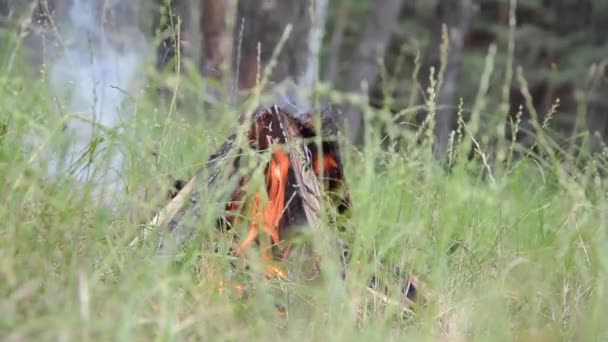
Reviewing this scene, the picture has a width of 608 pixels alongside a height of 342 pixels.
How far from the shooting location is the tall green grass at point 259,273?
2.16 meters

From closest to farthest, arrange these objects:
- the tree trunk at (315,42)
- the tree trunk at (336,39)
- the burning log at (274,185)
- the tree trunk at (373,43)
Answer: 1. the burning log at (274,185)
2. the tree trunk at (315,42)
3. the tree trunk at (373,43)
4. the tree trunk at (336,39)

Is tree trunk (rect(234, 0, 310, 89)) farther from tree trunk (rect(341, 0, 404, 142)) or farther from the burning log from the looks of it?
tree trunk (rect(341, 0, 404, 142))

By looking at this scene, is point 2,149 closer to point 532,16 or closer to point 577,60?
point 577,60

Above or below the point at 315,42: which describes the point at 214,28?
below

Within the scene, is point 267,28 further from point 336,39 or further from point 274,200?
point 336,39

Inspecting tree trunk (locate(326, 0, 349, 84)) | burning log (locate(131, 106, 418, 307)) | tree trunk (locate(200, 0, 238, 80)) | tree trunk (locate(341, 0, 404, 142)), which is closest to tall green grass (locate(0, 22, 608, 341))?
burning log (locate(131, 106, 418, 307))

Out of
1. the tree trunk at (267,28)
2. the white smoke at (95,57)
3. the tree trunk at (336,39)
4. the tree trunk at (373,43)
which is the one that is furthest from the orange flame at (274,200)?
the tree trunk at (336,39)

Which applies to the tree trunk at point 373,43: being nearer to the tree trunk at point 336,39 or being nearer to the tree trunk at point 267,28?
the tree trunk at point 336,39

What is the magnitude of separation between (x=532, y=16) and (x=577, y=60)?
385 cm

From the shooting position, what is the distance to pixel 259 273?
238 cm

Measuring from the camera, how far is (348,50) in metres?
18.8

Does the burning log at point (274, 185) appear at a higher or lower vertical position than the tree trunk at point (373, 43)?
higher

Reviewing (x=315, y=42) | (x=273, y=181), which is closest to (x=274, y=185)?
(x=273, y=181)

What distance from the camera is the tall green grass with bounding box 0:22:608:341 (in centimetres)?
216
